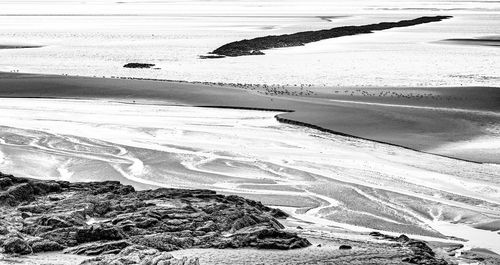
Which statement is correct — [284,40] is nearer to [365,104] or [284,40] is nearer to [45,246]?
[365,104]

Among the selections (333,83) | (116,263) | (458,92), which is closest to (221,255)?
(116,263)

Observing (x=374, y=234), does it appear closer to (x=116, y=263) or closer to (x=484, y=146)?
(x=116, y=263)

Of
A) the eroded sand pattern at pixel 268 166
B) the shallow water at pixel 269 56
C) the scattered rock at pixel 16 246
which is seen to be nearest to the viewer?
the scattered rock at pixel 16 246

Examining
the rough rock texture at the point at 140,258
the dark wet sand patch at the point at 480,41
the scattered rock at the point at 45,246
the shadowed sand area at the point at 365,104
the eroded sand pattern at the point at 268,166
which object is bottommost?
the eroded sand pattern at the point at 268,166

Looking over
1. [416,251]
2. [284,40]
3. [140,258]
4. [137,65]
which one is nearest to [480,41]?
[284,40]

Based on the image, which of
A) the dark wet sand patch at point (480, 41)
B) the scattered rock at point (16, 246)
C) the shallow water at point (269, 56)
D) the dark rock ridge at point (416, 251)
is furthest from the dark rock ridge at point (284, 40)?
the scattered rock at point (16, 246)

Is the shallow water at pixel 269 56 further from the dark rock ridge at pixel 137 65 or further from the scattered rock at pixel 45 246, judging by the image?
the scattered rock at pixel 45 246
